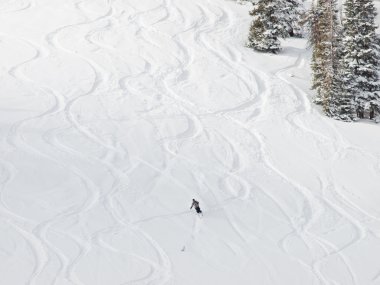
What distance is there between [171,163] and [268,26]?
51.7ft

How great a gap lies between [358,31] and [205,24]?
14213mm

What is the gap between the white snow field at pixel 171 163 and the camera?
1934cm

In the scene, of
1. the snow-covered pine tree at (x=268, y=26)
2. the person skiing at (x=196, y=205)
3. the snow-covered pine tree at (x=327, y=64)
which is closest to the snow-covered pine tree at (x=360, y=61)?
the snow-covered pine tree at (x=327, y=64)

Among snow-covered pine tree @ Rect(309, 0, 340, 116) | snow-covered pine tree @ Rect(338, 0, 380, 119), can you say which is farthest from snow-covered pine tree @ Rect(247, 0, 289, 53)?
snow-covered pine tree @ Rect(338, 0, 380, 119)

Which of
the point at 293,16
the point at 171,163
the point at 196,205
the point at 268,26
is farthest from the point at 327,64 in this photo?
the point at 196,205

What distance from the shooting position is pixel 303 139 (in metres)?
29.6

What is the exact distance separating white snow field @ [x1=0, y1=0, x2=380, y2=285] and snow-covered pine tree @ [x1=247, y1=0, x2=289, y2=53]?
2.59ft

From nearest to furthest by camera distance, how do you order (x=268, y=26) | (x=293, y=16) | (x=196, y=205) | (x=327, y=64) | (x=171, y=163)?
(x=196, y=205), (x=171, y=163), (x=327, y=64), (x=268, y=26), (x=293, y=16)

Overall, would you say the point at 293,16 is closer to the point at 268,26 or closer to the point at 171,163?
the point at 268,26

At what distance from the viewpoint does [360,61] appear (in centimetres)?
3172

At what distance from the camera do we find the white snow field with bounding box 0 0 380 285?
19344 millimetres

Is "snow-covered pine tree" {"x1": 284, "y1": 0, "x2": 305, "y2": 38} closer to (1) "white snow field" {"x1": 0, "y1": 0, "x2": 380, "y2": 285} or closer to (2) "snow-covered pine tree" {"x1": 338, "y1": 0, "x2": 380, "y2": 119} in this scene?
(1) "white snow field" {"x1": 0, "y1": 0, "x2": 380, "y2": 285}

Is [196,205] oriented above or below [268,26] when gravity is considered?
above

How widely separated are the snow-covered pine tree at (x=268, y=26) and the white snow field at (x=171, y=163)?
2.59 feet
